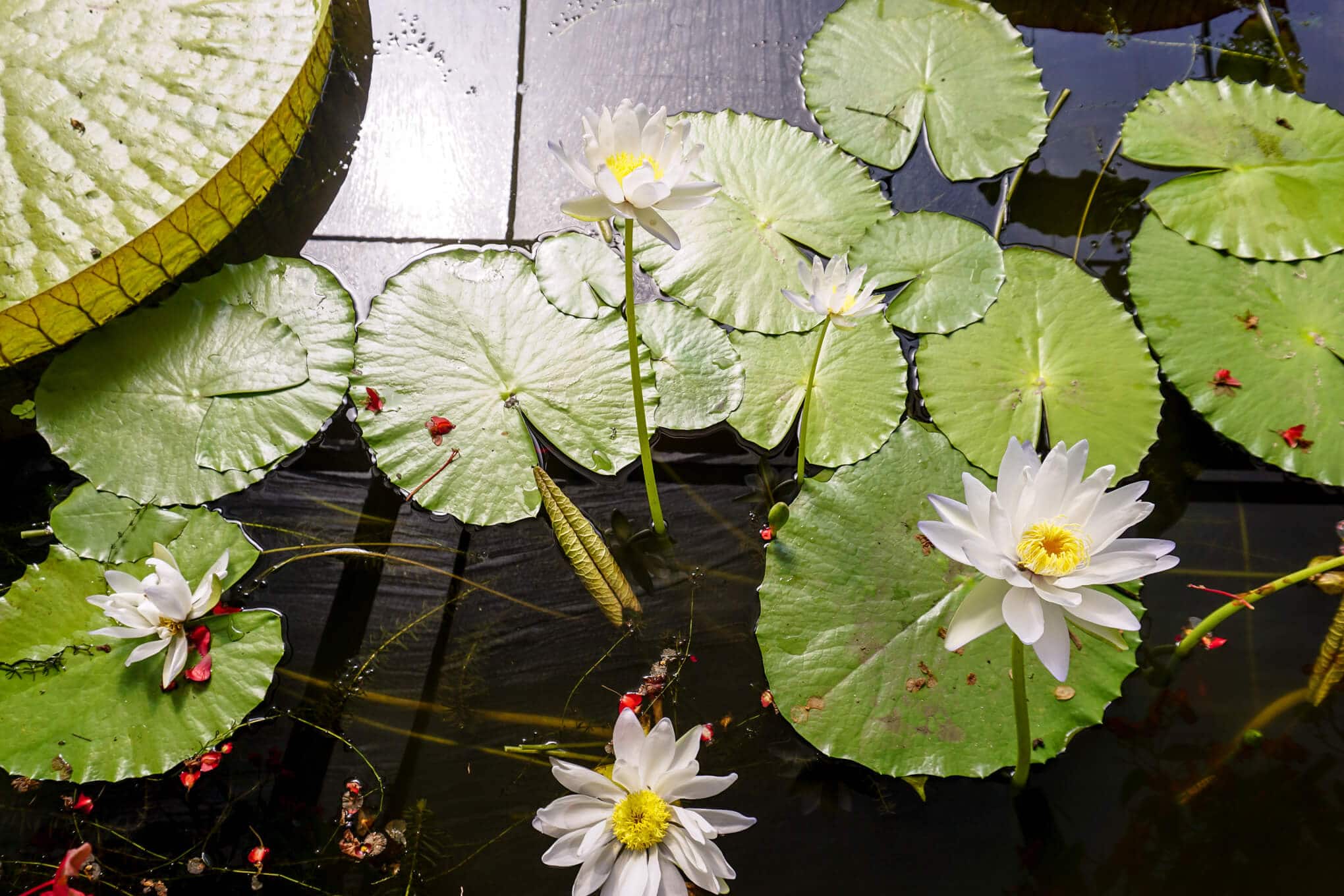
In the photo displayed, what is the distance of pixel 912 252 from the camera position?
2.03 metres

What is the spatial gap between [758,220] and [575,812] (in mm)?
1508

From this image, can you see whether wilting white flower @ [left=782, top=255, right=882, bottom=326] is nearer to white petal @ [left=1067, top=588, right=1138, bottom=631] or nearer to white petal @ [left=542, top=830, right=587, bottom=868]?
white petal @ [left=1067, top=588, right=1138, bottom=631]

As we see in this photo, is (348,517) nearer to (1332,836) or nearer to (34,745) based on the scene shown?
(34,745)

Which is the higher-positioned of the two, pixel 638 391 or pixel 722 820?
pixel 638 391

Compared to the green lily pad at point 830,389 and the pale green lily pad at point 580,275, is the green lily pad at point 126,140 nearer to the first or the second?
the pale green lily pad at point 580,275

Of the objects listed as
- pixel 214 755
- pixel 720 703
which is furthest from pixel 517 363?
pixel 214 755

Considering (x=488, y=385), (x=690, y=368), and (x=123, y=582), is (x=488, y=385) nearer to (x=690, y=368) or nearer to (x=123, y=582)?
(x=690, y=368)

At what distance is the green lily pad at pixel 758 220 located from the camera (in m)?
1.99

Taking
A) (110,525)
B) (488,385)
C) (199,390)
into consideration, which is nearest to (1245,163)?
(488,385)

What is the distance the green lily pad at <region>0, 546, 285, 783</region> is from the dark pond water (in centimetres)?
13

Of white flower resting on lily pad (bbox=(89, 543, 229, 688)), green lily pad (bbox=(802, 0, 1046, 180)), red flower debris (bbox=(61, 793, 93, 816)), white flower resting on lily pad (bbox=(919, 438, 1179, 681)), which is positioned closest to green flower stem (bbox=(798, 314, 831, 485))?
white flower resting on lily pad (bbox=(919, 438, 1179, 681))

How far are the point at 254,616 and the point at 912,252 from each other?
181 centimetres

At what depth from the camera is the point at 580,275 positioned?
6.66 ft

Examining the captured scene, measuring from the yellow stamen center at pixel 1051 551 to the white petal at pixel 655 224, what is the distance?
76 centimetres
